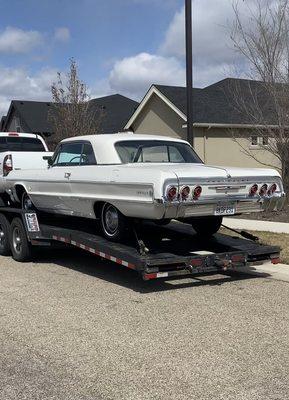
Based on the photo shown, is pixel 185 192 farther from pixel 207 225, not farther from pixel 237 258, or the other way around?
pixel 207 225

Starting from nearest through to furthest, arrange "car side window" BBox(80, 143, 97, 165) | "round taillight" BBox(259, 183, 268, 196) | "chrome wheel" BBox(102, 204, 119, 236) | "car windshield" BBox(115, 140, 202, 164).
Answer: "round taillight" BBox(259, 183, 268, 196) → "chrome wheel" BBox(102, 204, 119, 236) → "car windshield" BBox(115, 140, 202, 164) → "car side window" BBox(80, 143, 97, 165)

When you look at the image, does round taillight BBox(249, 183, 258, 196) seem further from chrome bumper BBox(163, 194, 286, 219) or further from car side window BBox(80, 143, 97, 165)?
car side window BBox(80, 143, 97, 165)

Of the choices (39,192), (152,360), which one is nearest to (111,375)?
(152,360)

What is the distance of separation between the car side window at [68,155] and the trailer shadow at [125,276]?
1.68m

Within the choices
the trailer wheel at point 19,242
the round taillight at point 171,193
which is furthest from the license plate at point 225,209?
the trailer wheel at point 19,242

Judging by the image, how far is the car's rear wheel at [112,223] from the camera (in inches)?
317

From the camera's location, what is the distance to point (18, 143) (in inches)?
562

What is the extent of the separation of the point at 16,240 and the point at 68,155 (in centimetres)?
188

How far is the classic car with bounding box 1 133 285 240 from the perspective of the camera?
286 inches

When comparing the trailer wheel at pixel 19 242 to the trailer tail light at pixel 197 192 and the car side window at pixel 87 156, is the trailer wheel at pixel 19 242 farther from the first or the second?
the trailer tail light at pixel 197 192

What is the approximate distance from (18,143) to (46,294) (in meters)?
7.38

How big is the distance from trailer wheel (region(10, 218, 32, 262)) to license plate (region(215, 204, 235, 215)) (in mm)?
3644

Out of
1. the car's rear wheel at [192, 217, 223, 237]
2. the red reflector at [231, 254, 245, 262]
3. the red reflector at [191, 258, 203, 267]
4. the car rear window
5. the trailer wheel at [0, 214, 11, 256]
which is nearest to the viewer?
the red reflector at [191, 258, 203, 267]

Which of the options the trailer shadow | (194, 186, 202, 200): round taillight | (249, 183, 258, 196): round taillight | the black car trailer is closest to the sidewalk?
the black car trailer
